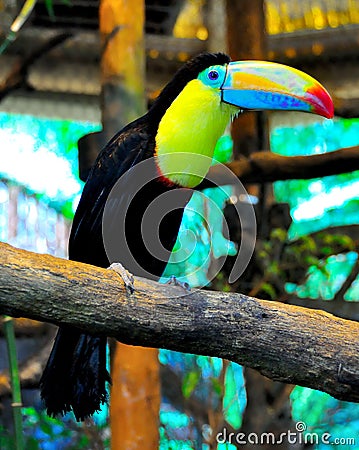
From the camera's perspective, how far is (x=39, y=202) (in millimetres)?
3021

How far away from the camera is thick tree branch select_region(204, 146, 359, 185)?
1.86 metres

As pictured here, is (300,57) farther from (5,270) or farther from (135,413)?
(5,270)

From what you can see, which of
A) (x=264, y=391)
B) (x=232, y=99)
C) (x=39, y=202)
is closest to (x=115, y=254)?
(x=232, y=99)

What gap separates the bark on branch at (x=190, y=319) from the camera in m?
0.94

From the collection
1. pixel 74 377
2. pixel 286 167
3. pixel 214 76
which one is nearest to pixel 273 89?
pixel 214 76

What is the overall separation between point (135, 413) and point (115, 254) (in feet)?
1.79

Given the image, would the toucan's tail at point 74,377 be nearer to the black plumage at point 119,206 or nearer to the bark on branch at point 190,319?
the black plumage at point 119,206

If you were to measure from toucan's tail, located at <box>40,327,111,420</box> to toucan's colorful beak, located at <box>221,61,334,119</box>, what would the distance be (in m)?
0.58

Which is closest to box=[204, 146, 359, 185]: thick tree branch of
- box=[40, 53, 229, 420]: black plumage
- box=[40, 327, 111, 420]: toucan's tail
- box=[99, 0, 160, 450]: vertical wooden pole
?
box=[99, 0, 160, 450]: vertical wooden pole

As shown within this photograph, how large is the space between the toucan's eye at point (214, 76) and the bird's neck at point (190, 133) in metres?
0.01

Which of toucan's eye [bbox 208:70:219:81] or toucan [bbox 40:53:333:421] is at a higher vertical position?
toucan's eye [bbox 208:70:219:81]

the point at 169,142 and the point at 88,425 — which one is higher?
the point at 169,142

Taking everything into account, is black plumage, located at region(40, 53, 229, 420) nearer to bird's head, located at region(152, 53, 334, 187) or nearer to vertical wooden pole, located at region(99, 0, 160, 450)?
bird's head, located at region(152, 53, 334, 187)

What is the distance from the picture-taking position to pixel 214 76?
1.47 m
